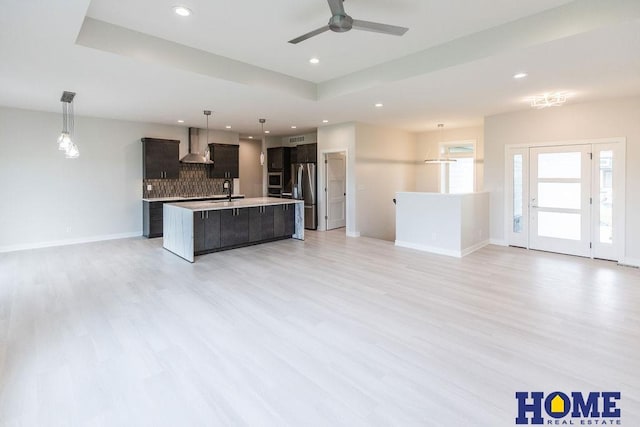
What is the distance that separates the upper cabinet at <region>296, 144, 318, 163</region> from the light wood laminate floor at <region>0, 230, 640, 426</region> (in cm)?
451

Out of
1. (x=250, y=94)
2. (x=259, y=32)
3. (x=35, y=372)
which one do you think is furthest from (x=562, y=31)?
(x=35, y=372)

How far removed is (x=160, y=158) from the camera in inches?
305

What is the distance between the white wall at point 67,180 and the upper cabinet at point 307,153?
3361 millimetres

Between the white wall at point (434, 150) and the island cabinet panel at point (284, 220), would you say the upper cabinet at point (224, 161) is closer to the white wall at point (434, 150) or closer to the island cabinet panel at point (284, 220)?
the island cabinet panel at point (284, 220)

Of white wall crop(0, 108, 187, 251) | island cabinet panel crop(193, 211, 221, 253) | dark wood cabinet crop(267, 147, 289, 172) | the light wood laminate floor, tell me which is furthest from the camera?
dark wood cabinet crop(267, 147, 289, 172)

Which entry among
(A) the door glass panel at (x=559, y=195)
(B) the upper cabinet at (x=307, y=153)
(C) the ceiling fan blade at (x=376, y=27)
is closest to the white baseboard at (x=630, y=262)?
(A) the door glass panel at (x=559, y=195)

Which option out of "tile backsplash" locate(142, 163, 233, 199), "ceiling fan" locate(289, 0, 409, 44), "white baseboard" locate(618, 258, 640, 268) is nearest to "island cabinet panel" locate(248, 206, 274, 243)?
"tile backsplash" locate(142, 163, 233, 199)

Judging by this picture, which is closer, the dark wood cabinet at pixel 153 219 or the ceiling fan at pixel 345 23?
the ceiling fan at pixel 345 23

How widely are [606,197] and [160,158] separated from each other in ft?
29.2

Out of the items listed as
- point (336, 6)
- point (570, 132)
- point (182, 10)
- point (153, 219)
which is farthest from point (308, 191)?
point (336, 6)

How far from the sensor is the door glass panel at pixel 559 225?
5824 mm

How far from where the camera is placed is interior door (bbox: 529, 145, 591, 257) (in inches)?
225

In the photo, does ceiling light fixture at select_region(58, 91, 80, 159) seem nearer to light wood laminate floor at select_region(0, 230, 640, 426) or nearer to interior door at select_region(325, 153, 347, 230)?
light wood laminate floor at select_region(0, 230, 640, 426)

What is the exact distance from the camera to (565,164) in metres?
5.89
